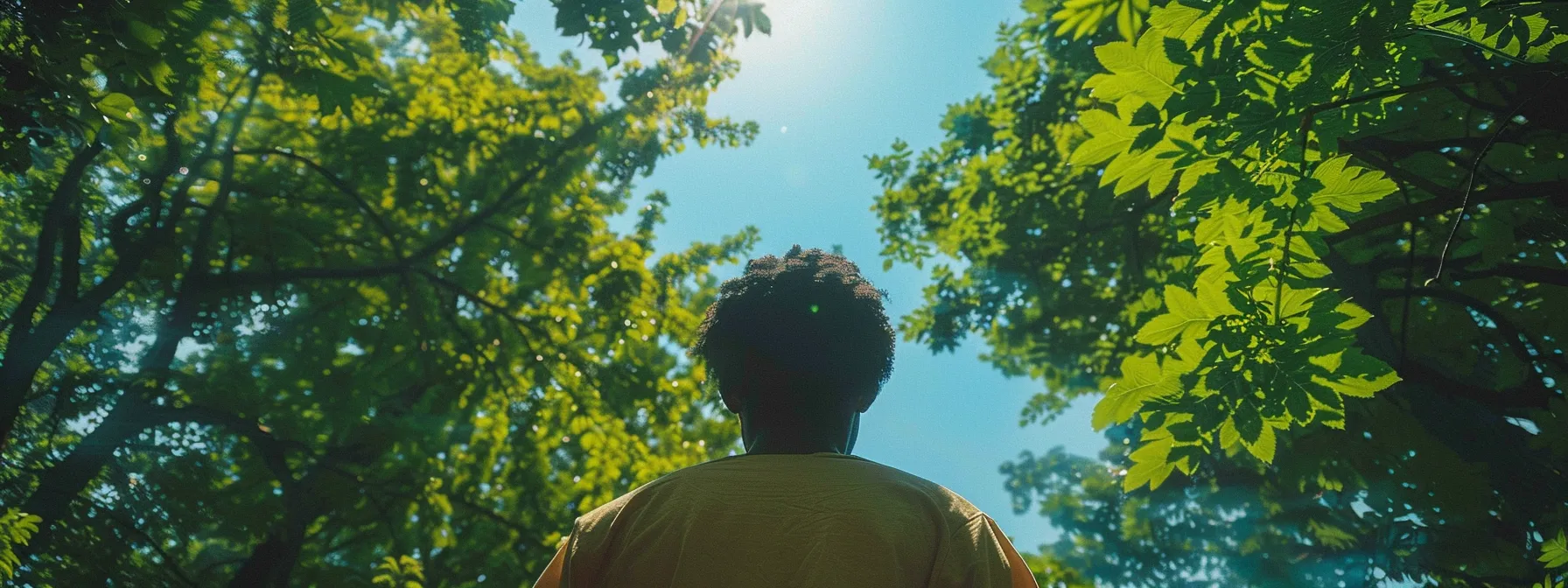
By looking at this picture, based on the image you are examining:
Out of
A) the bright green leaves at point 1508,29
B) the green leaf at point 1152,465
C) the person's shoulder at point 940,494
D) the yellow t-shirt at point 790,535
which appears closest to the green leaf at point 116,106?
the yellow t-shirt at point 790,535

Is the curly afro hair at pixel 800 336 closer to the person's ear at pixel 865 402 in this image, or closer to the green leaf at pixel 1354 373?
the person's ear at pixel 865 402

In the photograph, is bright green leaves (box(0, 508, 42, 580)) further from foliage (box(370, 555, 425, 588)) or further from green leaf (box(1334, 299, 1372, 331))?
green leaf (box(1334, 299, 1372, 331))

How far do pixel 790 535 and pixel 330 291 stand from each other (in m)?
8.85

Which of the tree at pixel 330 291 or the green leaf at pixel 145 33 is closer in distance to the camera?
the green leaf at pixel 145 33

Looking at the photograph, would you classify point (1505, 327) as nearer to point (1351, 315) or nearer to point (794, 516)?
point (1351, 315)

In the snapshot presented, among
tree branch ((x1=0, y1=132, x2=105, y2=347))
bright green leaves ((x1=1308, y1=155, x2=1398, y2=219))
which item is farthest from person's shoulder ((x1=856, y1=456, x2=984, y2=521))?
tree branch ((x1=0, y1=132, x2=105, y2=347))

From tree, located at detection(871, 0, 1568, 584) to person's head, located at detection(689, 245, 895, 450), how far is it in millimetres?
852

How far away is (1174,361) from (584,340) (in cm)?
842

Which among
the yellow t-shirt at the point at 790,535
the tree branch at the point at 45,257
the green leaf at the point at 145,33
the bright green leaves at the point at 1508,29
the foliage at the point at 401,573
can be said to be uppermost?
the tree branch at the point at 45,257

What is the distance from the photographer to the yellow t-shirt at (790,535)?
1.60 m

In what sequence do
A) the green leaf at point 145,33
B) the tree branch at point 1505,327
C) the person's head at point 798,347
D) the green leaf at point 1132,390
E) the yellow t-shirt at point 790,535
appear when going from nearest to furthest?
the yellow t-shirt at point 790,535
the person's head at point 798,347
the green leaf at point 1132,390
the green leaf at point 145,33
the tree branch at point 1505,327

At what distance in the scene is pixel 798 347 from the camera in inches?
86.1

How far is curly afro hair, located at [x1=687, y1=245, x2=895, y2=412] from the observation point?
2.13m

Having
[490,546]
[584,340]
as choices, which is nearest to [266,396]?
[490,546]
